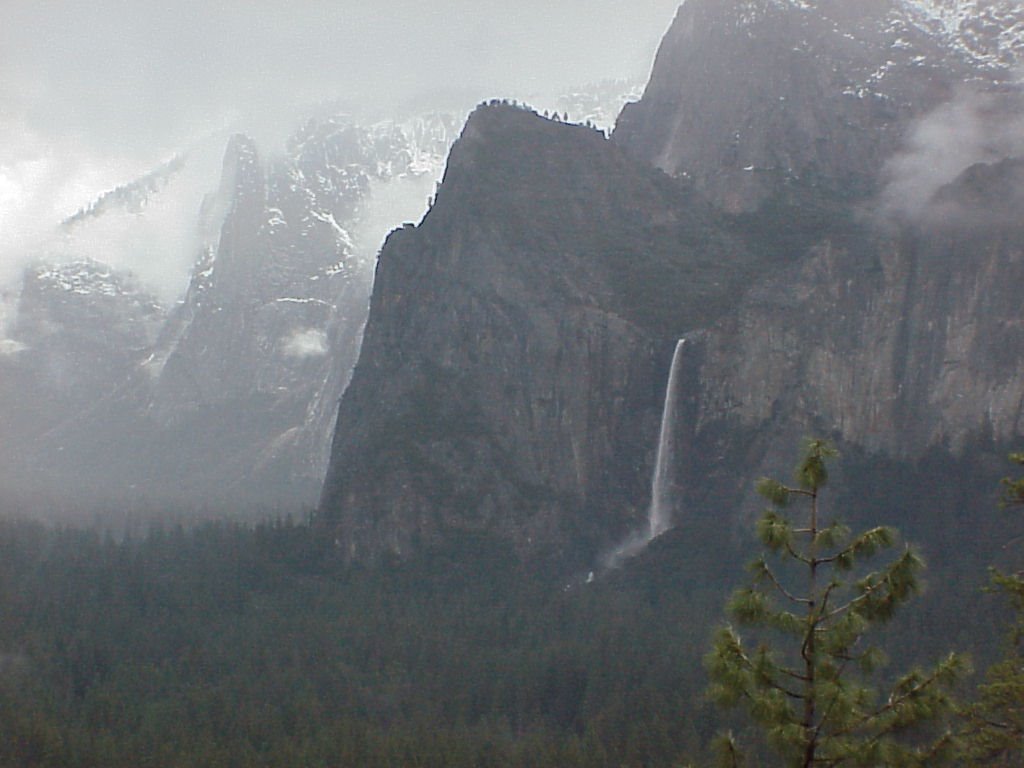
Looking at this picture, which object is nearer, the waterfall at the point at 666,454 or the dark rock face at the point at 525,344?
the waterfall at the point at 666,454

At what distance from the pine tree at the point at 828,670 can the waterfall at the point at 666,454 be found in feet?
430

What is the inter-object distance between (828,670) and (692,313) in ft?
457

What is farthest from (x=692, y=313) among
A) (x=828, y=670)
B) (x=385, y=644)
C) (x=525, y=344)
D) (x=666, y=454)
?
(x=828, y=670)

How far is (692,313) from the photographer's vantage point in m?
160

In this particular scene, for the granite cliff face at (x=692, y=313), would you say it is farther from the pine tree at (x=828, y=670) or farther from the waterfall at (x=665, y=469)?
the pine tree at (x=828, y=670)

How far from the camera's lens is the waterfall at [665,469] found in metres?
152

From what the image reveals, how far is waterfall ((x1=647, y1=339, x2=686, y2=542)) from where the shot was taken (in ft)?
506

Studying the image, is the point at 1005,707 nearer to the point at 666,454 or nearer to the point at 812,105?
the point at 666,454

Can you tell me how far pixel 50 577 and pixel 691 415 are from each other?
274ft

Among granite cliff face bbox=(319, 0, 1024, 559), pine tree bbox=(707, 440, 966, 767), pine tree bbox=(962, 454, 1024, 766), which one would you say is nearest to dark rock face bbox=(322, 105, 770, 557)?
granite cliff face bbox=(319, 0, 1024, 559)

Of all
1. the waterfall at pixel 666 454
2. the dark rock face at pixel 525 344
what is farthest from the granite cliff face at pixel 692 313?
the waterfall at pixel 666 454

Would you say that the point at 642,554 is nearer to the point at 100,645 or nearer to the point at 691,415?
the point at 691,415

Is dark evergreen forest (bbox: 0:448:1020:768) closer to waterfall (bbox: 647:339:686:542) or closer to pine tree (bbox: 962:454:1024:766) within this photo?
waterfall (bbox: 647:339:686:542)

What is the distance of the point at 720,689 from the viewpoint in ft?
73.8
